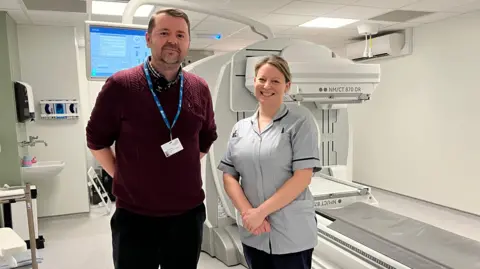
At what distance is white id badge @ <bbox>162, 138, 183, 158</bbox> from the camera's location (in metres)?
1.47

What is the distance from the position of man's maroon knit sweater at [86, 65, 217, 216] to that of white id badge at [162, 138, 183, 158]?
17 millimetres

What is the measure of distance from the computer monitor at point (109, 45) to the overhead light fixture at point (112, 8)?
1.55 m

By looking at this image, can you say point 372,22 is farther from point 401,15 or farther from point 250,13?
point 250,13

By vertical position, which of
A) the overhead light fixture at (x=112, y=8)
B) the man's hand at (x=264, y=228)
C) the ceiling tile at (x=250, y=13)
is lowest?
the man's hand at (x=264, y=228)

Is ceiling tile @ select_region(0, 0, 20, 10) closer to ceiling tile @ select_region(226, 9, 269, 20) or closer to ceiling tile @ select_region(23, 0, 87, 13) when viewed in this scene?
ceiling tile @ select_region(23, 0, 87, 13)

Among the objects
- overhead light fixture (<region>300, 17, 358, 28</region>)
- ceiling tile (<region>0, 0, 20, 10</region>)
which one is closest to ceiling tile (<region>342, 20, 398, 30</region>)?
overhead light fixture (<region>300, 17, 358, 28</region>)

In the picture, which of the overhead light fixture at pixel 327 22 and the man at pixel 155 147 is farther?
the overhead light fixture at pixel 327 22

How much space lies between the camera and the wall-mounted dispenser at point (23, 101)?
167 inches

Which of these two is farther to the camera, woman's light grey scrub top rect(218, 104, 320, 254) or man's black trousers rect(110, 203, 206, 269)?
woman's light grey scrub top rect(218, 104, 320, 254)

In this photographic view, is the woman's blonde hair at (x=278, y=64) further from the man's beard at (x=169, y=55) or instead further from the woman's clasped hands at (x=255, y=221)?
the woman's clasped hands at (x=255, y=221)

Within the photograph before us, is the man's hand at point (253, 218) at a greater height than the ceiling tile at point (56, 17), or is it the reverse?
the ceiling tile at point (56, 17)

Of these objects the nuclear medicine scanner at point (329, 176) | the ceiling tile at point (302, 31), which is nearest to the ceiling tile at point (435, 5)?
the ceiling tile at point (302, 31)

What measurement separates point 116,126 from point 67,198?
13.4ft

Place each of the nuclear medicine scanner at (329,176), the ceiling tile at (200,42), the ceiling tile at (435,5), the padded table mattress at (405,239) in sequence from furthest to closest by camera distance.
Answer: the ceiling tile at (200,42) → the ceiling tile at (435,5) → the nuclear medicine scanner at (329,176) → the padded table mattress at (405,239)
